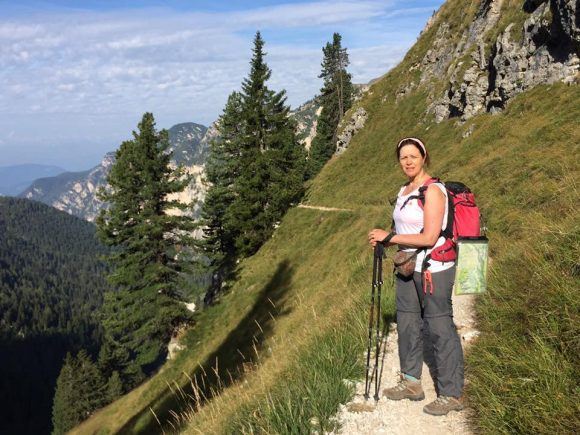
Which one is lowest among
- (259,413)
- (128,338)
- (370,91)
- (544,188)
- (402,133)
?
(128,338)

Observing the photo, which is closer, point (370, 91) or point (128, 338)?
point (128, 338)

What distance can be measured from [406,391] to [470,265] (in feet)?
5.73

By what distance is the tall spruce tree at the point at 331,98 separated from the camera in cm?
6575

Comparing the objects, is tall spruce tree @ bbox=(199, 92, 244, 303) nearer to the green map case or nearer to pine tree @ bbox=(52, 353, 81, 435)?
the green map case

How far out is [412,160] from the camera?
444cm

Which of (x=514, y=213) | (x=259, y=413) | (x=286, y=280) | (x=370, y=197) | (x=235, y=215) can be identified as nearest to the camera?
(x=259, y=413)

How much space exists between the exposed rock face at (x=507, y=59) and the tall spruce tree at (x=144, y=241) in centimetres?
2213

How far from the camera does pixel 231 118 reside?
39250 mm

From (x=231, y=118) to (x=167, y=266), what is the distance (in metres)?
17.5

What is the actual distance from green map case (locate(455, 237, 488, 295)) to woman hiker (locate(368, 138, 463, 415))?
9 centimetres

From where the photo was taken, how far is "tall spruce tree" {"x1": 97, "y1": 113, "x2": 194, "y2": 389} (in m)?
26.8

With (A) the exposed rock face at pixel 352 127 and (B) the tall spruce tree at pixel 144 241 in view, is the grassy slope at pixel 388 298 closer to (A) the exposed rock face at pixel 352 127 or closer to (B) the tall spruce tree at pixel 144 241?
(B) the tall spruce tree at pixel 144 241

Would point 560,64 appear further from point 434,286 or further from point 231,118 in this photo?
point 231,118

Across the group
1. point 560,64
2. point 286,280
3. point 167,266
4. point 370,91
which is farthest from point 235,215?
point 370,91
